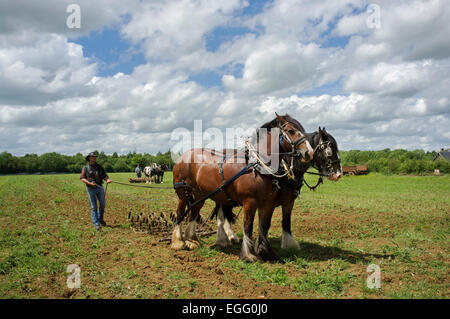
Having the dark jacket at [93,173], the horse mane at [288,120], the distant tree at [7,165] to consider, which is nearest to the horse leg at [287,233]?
the horse mane at [288,120]

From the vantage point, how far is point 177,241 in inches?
275

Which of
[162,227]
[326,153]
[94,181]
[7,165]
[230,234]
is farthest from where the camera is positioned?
[7,165]

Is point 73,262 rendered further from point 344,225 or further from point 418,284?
point 344,225

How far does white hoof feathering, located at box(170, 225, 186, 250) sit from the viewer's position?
689 centimetres

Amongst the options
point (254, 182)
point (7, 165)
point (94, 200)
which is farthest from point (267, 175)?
point (7, 165)

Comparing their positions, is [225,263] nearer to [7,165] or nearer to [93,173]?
[93,173]

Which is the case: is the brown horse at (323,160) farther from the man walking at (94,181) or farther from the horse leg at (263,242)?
the man walking at (94,181)

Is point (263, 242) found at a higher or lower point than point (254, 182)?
lower

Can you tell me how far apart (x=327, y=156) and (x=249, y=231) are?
2.16 meters

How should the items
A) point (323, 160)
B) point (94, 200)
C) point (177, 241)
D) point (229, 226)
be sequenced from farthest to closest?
point (94, 200) < point (229, 226) < point (177, 241) < point (323, 160)

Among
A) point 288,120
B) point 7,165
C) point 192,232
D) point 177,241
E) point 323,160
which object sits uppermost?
point 7,165

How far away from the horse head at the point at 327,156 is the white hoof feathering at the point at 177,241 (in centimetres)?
360

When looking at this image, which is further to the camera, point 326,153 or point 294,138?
point 326,153

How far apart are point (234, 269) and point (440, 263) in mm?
3918
